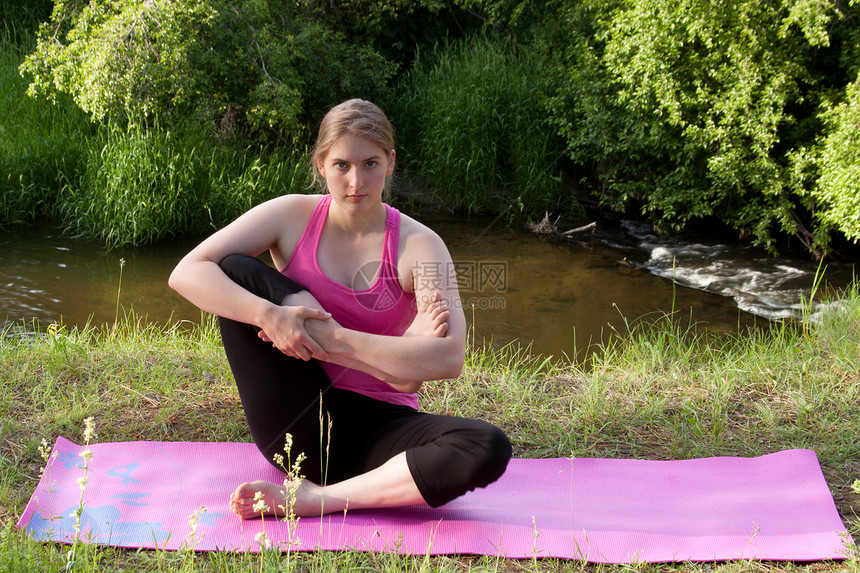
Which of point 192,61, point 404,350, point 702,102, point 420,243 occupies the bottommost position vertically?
point 404,350

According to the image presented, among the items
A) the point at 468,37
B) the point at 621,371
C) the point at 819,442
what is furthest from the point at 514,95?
the point at 819,442

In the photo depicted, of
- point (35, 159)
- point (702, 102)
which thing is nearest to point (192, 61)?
point (35, 159)

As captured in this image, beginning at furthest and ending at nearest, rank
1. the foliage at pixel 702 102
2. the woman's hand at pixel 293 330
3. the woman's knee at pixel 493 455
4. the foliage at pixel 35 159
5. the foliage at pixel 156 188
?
the foliage at pixel 35 159
the foliage at pixel 156 188
the foliage at pixel 702 102
the woman's hand at pixel 293 330
the woman's knee at pixel 493 455

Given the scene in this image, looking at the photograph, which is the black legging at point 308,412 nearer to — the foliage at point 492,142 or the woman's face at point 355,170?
the woman's face at point 355,170

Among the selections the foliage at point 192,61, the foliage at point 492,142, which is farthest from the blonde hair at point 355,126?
the foliage at point 492,142

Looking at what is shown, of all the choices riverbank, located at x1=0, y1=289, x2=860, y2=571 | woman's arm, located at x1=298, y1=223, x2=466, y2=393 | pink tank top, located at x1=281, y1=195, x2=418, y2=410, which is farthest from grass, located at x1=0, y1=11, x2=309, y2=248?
woman's arm, located at x1=298, y1=223, x2=466, y2=393

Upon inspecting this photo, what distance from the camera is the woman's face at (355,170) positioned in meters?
2.33

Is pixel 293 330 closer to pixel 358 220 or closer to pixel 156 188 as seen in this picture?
pixel 358 220

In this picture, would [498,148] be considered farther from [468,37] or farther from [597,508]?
[597,508]

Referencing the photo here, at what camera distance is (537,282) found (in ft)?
21.6

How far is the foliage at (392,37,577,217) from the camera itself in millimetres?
8273

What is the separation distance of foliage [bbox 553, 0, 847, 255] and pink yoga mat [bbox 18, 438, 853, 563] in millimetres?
4671

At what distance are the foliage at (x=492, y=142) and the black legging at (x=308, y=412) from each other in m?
5.95

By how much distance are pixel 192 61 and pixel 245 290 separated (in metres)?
4.99
